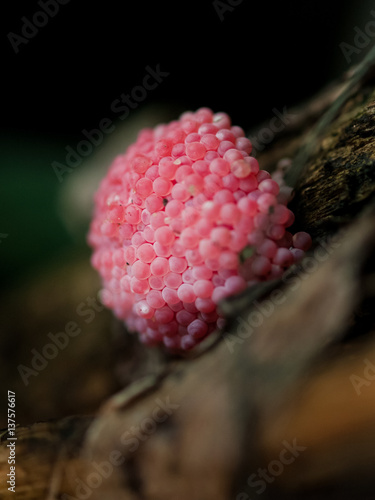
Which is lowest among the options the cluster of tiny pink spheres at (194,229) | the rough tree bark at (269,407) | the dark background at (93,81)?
the rough tree bark at (269,407)

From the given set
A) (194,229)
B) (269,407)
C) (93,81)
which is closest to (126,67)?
(93,81)

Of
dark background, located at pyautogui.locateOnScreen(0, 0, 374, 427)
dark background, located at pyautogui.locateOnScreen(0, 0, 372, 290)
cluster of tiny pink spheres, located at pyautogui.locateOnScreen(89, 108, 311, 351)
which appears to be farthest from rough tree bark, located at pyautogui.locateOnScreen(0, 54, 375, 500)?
dark background, located at pyautogui.locateOnScreen(0, 0, 372, 290)

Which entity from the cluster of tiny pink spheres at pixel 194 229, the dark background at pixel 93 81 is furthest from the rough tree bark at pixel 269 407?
the dark background at pixel 93 81

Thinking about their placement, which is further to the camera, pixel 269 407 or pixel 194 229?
pixel 194 229

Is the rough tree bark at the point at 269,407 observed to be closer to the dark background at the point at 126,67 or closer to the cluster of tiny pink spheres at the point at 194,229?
the cluster of tiny pink spheres at the point at 194,229

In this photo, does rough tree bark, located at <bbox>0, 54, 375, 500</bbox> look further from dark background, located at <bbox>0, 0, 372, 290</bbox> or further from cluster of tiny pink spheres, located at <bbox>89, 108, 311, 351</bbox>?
dark background, located at <bbox>0, 0, 372, 290</bbox>

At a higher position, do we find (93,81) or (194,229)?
(93,81)

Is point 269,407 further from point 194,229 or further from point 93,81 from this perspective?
point 93,81
